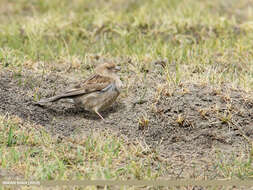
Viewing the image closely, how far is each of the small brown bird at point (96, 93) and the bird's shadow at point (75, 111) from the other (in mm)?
93

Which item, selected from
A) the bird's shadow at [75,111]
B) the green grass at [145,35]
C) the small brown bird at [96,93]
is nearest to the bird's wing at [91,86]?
the small brown bird at [96,93]

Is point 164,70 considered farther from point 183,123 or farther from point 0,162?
point 0,162

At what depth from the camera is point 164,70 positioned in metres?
7.53

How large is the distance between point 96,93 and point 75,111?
37 cm

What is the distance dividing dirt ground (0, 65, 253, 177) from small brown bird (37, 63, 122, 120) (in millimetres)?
140

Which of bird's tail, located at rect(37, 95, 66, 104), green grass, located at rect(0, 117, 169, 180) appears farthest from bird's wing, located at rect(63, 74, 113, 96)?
green grass, located at rect(0, 117, 169, 180)

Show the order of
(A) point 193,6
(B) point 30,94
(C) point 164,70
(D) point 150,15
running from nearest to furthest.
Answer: (B) point 30,94 < (C) point 164,70 < (D) point 150,15 < (A) point 193,6

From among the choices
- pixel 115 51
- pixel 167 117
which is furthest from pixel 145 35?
pixel 167 117

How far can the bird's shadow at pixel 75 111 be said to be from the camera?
683cm

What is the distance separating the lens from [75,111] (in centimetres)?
708

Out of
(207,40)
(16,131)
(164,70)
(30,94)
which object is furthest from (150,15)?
(16,131)

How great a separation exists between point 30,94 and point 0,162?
1.85m

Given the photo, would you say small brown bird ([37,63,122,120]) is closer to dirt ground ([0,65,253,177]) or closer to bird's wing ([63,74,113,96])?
bird's wing ([63,74,113,96])

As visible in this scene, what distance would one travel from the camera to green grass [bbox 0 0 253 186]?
17.5 ft
